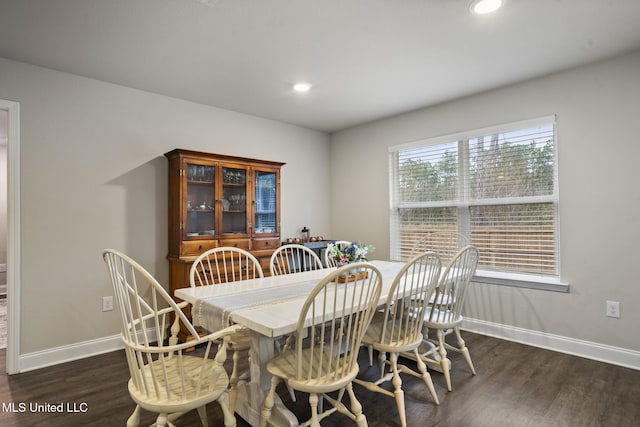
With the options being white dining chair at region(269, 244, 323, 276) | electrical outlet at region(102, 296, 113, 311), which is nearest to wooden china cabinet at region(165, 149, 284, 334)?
white dining chair at region(269, 244, 323, 276)

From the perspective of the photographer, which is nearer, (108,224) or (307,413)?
(307,413)

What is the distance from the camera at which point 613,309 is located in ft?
9.18

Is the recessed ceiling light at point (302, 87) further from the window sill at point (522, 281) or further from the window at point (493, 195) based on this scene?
the window sill at point (522, 281)

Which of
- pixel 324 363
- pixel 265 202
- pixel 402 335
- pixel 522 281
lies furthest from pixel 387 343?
pixel 265 202

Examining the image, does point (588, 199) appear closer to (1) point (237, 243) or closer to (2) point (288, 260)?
(2) point (288, 260)

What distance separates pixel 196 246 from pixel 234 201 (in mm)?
626

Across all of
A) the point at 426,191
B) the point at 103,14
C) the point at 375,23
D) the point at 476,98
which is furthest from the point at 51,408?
the point at 476,98

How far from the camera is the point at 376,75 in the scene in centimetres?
306

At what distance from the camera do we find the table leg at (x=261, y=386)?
1.74 meters

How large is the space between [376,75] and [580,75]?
1.71m

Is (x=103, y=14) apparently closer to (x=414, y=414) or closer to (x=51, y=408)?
(x=51, y=408)

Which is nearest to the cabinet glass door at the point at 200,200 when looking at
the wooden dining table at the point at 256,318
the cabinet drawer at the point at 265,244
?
the cabinet drawer at the point at 265,244

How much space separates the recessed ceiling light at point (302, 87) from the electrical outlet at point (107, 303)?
256 cm

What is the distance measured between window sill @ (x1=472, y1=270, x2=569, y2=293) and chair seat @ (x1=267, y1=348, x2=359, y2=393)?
7.49 feet
